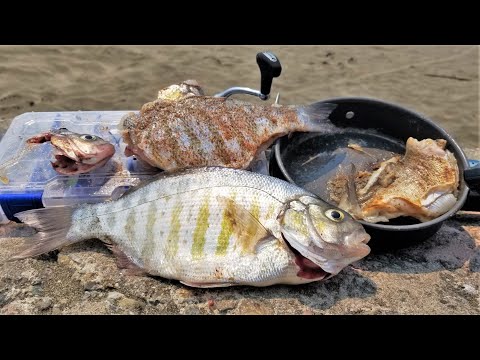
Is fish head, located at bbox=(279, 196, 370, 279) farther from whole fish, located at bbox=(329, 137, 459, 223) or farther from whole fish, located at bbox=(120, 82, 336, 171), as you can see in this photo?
whole fish, located at bbox=(120, 82, 336, 171)

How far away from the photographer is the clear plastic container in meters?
2.95

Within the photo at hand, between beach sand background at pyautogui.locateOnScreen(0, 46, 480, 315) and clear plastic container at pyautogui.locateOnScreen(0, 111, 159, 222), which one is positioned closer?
beach sand background at pyautogui.locateOnScreen(0, 46, 480, 315)

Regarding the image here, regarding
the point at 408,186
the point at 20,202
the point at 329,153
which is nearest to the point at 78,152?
the point at 20,202

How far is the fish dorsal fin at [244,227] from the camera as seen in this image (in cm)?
240

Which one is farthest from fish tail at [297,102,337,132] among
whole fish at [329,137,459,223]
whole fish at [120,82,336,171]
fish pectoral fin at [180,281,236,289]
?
fish pectoral fin at [180,281,236,289]

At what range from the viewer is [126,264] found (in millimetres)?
2588

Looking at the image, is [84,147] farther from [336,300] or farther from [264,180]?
[336,300]

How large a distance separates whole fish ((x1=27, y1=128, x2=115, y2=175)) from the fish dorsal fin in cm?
107

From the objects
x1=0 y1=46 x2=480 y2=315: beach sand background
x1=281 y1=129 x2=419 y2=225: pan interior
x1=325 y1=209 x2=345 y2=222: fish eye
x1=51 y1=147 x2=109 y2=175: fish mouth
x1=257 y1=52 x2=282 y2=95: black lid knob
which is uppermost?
x1=257 y1=52 x2=282 y2=95: black lid knob

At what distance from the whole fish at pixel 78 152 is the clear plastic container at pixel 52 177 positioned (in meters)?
0.09

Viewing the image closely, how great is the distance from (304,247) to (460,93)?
6253 millimetres

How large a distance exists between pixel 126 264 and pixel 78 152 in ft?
2.89

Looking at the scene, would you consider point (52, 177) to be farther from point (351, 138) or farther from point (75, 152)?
point (351, 138)

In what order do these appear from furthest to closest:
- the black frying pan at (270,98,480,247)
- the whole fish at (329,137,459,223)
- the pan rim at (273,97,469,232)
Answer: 1. the black frying pan at (270,98,480,247)
2. the whole fish at (329,137,459,223)
3. the pan rim at (273,97,469,232)
